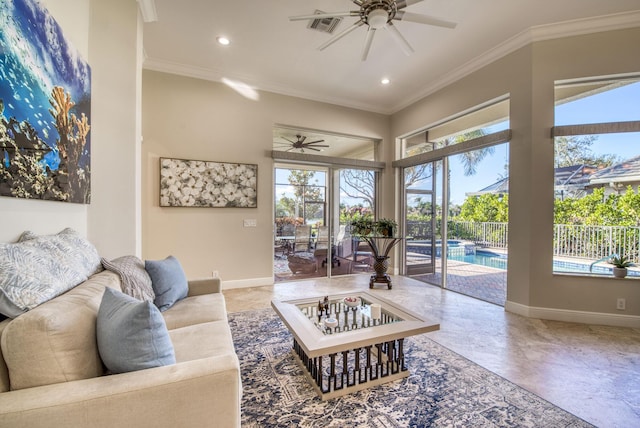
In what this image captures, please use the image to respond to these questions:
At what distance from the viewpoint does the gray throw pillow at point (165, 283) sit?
2.12 meters

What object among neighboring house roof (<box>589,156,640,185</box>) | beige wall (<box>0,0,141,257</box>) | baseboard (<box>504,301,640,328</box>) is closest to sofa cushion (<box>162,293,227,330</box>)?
beige wall (<box>0,0,141,257</box>)

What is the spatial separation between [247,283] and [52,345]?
3.43 meters

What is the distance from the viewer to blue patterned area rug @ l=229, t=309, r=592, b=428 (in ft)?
5.12

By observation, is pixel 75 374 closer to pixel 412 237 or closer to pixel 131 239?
pixel 131 239

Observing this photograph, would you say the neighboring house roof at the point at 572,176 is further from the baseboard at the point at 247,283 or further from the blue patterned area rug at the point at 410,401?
the baseboard at the point at 247,283

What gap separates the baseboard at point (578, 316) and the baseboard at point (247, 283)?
11.5 feet

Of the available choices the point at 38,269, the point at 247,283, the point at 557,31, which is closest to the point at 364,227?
the point at 247,283

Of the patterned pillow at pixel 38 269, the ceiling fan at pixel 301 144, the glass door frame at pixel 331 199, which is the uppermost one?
the ceiling fan at pixel 301 144

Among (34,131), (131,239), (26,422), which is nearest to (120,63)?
(34,131)

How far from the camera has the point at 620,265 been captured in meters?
2.96

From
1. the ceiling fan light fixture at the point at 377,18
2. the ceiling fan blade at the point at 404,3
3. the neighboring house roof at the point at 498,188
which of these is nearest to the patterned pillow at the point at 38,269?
the ceiling fan light fixture at the point at 377,18

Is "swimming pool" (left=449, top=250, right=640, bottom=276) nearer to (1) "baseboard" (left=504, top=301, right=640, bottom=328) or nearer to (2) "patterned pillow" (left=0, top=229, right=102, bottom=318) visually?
(1) "baseboard" (left=504, top=301, right=640, bottom=328)

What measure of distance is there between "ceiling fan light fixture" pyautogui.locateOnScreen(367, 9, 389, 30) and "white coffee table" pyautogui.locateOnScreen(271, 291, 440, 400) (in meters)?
2.51

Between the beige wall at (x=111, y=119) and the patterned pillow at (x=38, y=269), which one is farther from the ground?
the beige wall at (x=111, y=119)
